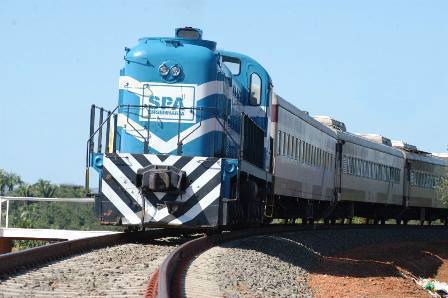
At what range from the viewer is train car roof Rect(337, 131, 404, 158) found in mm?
33812

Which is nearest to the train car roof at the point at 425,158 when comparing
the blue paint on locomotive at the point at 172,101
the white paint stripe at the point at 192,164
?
the blue paint on locomotive at the point at 172,101

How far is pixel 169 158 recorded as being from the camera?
14547mm

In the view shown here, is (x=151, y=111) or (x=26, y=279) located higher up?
(x=151, y=111)

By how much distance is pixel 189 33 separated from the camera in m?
16.2

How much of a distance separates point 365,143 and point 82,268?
1094 inches

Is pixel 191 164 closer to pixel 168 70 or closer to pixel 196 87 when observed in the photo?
pixel 196 87

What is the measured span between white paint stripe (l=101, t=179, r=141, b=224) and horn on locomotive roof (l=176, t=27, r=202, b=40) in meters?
3.20

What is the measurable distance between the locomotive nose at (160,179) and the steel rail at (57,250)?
896 mm

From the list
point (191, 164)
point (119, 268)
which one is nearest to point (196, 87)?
point (191, 164)

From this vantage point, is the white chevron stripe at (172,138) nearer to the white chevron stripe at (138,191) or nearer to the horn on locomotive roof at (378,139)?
the white chevron stripe at (138,191)

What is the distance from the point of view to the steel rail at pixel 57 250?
9369 millimetres

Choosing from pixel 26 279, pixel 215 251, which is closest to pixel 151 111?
pixel 215 251

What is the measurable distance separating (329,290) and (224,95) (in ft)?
16.4

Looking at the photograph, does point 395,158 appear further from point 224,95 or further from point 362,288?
point 362,288
